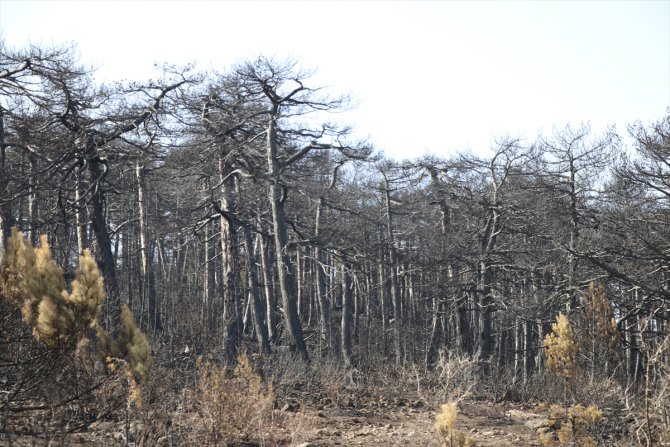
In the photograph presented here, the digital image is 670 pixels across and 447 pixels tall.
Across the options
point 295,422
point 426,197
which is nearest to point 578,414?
point 295,422

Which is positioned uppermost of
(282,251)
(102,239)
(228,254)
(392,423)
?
(102,239)

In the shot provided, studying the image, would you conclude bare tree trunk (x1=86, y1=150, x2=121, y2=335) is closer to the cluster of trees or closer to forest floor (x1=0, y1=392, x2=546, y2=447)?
the cluster of trees

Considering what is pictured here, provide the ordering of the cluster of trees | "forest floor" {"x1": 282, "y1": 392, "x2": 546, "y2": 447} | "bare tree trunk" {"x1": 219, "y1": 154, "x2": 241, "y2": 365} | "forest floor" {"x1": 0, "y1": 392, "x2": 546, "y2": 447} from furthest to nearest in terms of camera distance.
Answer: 1. "bare tree trunk" {"x1": 219, "y1": 154, "x2": 241, "y2": 365}
2. the cluster of trees
3. "forest floor" {"x1": 282, "y1": 392, "x2": 546, "y2": 447}
4. "forest floor" {"x1": 0, "y1": 392, "x2": 546, "y2": 447}

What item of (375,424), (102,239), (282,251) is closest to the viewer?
(375,424)

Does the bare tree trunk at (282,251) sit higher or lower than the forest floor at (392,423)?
higher

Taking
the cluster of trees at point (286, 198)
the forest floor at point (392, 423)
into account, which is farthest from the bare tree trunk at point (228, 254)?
the forest floor at point (392, 423)

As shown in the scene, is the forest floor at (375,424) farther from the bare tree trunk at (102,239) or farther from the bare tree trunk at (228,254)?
the bare tree trunk at (228,254)

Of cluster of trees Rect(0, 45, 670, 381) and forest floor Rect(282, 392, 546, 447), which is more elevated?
cluster of trees Rect(0, 45, 670, 381)

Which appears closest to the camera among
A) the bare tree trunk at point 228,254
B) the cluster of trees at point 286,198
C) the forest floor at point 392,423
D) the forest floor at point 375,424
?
the forest floor at point 375,424

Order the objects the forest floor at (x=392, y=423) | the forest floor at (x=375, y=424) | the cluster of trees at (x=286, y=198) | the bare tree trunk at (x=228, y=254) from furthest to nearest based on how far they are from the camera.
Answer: the bare tree trunk at (x=228, y=254), the cluster of trees at (x=286, y=198), the forest floor at (x=392, y=423), the forest floor at (x=375, y=424)

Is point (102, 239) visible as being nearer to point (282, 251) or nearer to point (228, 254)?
point (228, 254)

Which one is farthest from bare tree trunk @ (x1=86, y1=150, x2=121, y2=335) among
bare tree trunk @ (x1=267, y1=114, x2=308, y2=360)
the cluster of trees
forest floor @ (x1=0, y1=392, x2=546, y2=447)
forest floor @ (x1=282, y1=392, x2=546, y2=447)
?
forest floor @ (x1=282, y1=392, x2=546, y2=447)

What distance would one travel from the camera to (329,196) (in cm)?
2241

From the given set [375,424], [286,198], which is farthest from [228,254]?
[375,424]
